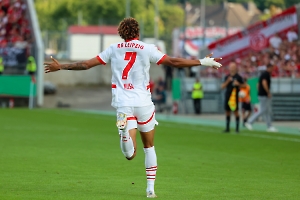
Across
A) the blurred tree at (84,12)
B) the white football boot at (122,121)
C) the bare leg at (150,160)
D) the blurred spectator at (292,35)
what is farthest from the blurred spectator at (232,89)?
the blurred tree at (84,12)

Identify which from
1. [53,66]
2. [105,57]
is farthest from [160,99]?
[105,57]

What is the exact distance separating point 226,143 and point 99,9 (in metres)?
77.7

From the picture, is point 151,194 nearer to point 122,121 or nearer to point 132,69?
point 122,121

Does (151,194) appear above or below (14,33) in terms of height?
below

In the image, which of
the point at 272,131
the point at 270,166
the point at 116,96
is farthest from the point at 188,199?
the point at 272,131

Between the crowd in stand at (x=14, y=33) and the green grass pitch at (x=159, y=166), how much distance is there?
2107 centimetres

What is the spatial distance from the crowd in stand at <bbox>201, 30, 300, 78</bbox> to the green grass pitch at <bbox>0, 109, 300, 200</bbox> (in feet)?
41.0

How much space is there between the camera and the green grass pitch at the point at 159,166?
1052cm

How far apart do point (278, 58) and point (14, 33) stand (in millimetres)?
16891

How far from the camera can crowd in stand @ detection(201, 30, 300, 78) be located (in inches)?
1433

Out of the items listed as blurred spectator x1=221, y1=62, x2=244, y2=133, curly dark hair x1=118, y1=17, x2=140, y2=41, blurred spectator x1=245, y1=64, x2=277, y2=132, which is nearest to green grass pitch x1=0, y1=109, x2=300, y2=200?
blurred spectator x1=221, y1=62, x2=244, y2=133

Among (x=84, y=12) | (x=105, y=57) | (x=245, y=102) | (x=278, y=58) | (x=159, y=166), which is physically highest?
(x=84, y=12)

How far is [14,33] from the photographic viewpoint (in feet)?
156

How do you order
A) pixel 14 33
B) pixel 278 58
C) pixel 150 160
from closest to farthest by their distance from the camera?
pixel 150 160, pixel 278 58, pixel 14 33
